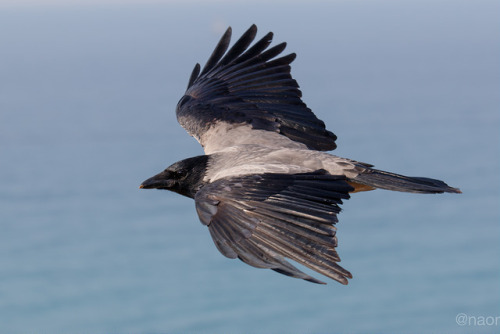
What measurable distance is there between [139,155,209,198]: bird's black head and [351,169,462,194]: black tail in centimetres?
138

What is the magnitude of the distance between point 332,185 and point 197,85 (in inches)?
132

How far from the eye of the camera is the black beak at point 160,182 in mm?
7609

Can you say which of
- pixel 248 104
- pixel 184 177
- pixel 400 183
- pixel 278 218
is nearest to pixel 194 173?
pixel 184 177

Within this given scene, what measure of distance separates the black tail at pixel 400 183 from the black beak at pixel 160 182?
172 centimetres

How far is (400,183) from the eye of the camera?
6871mm

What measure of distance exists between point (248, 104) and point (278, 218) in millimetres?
2975

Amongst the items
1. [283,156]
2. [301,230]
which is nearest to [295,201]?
[301,230]

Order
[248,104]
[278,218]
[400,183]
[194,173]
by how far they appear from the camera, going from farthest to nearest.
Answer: [248,104], [194,173], [400,183], [278,218]

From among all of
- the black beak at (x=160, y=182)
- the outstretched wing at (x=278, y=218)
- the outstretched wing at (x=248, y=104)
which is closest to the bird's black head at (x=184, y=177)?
the black beak at (x=160, y=182)

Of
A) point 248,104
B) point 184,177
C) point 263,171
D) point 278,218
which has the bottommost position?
point 278,218

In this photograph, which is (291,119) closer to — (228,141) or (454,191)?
(228,141)

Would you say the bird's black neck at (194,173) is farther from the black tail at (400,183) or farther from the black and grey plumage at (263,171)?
the black tail at (400,183)

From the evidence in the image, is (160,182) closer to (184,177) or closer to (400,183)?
(184,177)

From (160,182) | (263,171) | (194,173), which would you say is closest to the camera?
(263,171)
